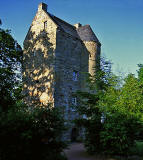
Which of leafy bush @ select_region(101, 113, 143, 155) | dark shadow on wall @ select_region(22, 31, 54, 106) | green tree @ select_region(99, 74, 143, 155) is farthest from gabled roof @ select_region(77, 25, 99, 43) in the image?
leafy bush @ select_region(101, 113, 143, 155)

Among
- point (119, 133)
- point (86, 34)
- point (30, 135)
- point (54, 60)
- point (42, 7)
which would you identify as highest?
point (42, 7)

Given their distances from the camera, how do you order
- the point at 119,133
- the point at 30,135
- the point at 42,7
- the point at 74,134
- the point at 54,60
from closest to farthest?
the point at 30,135 → the point at 119,133 → the point at 54,60 → the point at 74,134 → the point at 42,7

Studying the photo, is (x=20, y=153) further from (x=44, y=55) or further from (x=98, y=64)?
(x=44, y=55)

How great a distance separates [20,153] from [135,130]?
23.6 feet

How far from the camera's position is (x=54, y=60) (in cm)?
1789

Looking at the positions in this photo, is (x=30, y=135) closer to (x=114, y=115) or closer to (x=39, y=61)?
(x=114, y=115)

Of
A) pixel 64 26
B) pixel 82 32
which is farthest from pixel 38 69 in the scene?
pixel 82 32

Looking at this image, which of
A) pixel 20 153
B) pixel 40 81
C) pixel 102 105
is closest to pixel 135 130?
pixel 102 105

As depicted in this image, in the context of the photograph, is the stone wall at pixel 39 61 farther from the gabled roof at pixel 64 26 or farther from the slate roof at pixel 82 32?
the slate roof at pixel 82 32

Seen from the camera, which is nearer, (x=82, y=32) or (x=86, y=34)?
(x=86, y=34)

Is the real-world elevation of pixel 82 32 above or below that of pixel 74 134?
above

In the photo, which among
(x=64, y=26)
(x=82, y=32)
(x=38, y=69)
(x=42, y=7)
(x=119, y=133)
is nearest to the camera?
(x=119, y=133)

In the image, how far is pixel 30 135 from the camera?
23.9ft

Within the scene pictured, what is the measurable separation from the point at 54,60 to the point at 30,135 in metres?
11.5
